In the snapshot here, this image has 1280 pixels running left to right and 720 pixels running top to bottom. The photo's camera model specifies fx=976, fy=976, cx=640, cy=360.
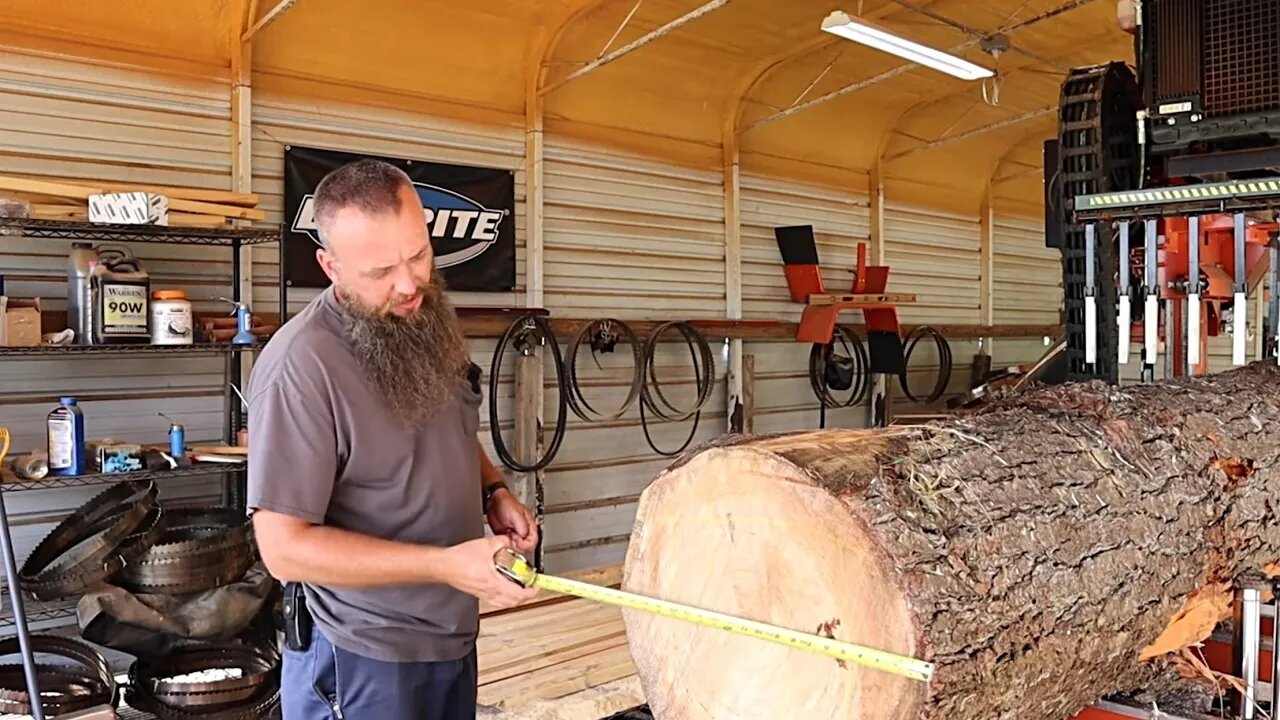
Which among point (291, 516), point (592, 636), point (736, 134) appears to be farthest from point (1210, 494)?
point (736, 134)

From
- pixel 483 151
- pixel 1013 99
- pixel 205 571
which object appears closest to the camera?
pixel 205 571

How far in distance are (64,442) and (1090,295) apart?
12.6 feet

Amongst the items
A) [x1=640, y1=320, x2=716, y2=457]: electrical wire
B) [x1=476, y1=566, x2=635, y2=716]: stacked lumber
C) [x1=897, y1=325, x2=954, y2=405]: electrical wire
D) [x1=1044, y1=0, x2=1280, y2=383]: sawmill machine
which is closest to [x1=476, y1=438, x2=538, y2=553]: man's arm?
[x1=476, y1=566, x2=635, y2=716]: stacked lumber

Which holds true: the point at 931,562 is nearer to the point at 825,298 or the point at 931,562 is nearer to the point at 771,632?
the point at 771,632

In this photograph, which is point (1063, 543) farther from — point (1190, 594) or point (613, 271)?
point (613, 271)

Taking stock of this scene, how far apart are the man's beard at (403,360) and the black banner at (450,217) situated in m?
3.24

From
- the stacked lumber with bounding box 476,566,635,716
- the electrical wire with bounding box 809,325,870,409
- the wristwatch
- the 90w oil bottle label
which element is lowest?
the stacked lumber with bounding box 476,566,635,716

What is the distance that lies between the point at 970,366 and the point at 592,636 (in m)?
6.41

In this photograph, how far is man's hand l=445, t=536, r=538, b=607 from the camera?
1.61 m

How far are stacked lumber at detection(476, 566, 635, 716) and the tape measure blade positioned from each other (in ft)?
7.30

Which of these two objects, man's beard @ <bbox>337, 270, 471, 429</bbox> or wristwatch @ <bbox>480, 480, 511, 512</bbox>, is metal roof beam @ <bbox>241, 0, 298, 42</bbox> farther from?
wristwatch @ <bbox>480, 480, 511, 512</bbox>

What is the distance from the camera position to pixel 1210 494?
90.7 inches

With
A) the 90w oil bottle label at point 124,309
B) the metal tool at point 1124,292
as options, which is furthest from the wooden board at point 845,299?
the 90w oil bottle label at point 124,309

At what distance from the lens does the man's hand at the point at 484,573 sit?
5.28 feet
